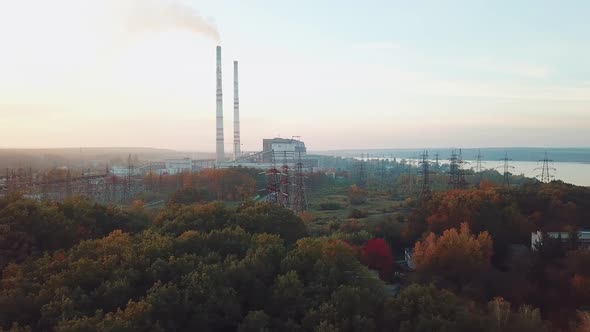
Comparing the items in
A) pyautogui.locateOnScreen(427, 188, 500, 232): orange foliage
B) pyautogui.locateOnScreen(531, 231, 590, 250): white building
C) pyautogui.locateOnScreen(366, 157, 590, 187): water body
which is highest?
pyautogui.locateOnScreen(427, 188, 500, 232): orange foliage

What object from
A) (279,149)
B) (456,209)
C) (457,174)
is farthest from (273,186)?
(279,149)

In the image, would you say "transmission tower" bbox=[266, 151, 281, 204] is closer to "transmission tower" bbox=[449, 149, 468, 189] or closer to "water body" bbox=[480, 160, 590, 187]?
"transmission tower" bbox=[449, 149, 468, 189]

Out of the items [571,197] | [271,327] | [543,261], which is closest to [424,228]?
[543,261]

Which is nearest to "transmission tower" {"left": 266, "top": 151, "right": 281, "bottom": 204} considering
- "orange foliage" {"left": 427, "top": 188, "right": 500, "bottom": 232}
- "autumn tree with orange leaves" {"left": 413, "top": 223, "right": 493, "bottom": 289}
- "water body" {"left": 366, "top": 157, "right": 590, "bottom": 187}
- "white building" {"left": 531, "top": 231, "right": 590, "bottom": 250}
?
"autumn tree with orange leaves" {"left": 413, "top": 223, "right": 493, "bottom": 289}

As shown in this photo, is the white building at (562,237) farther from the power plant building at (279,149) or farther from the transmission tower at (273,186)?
the power plant building at (279,149)

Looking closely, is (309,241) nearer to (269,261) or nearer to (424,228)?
(269,261)

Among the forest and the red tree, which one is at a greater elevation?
the forest

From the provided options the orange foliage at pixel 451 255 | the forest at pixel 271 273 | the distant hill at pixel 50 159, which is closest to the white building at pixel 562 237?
the forest at pixel 271 273
